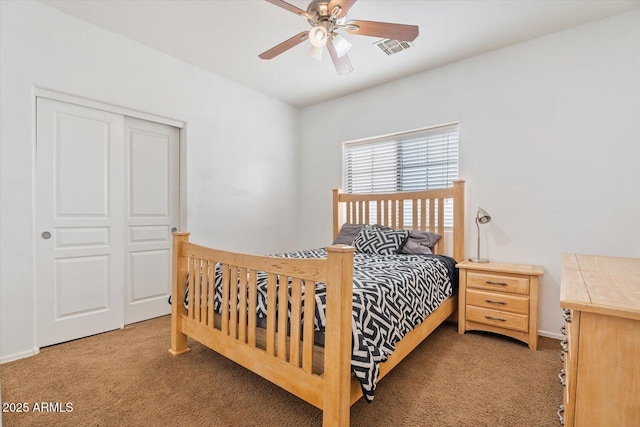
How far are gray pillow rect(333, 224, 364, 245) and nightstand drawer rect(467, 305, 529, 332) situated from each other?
1.31 m

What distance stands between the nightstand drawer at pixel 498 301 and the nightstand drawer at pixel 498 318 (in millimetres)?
34

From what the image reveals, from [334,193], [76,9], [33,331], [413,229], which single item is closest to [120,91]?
[76,9]

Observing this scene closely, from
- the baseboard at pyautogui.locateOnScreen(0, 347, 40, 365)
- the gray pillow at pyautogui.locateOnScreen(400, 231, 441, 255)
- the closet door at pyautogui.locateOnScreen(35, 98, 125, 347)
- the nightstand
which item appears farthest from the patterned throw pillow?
the baseboard at pyautogui.locateOnScreen(0, 347, 40, 365)

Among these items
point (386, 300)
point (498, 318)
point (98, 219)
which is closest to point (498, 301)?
point (498, 318)

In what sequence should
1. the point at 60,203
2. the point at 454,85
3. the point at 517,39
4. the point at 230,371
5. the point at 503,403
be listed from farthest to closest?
the point at 454,85
the point at 517,39
the point at 60,203
the point at 230,371
the point at 503,403

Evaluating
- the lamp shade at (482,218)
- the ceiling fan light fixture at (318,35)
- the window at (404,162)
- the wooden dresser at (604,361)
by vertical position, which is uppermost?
the ceiling fan light fixture at (318,35)

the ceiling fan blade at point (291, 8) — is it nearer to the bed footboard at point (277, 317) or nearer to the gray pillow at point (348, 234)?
the bed footboard at point (277, 317)

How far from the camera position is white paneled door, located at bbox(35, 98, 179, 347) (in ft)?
7.88

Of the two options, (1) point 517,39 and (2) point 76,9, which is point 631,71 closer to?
(1) point 517,39

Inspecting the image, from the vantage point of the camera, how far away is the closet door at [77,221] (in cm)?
238

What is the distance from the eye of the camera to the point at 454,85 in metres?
3.14

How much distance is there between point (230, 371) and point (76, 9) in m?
3.03

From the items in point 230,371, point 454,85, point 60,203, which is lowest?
point 230,371

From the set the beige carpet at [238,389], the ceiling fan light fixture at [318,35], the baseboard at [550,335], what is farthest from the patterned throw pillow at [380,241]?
the ceiling fan light fixture at [318,35]
